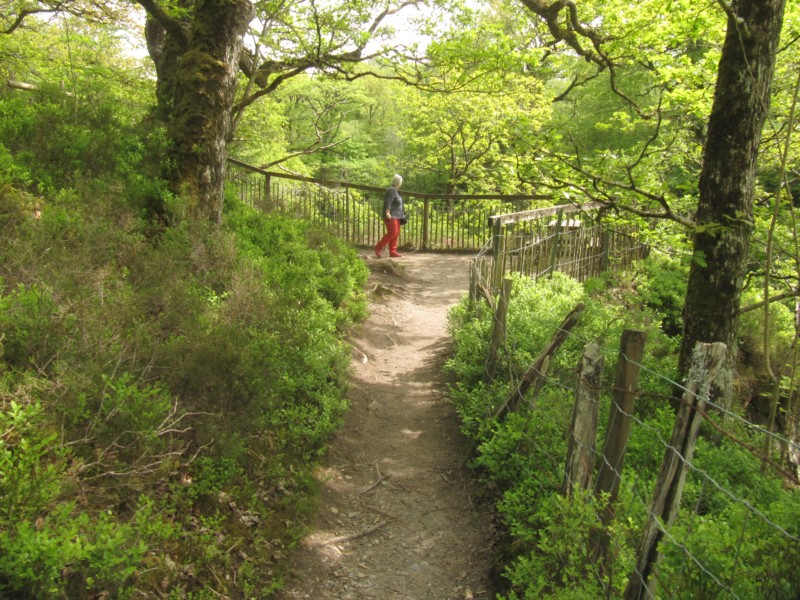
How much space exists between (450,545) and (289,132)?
24117mm

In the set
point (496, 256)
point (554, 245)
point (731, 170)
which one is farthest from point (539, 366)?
point (554, 245)

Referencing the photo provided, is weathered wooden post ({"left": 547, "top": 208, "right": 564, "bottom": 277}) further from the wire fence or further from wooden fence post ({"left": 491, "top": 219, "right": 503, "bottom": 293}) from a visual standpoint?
the wire fence

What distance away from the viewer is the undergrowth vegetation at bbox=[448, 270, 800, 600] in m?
2.21

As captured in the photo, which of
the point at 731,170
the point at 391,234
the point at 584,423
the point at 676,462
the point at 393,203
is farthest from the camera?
the point at 391,234

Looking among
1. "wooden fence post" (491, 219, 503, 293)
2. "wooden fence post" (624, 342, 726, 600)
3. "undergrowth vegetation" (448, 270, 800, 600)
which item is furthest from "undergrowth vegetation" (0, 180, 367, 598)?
"wooden fence post" (491, 219, 503, 293)

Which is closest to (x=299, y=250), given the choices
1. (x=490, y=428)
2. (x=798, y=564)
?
(x=490, y=428)

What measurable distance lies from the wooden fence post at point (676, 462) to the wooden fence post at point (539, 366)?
1.92 metres

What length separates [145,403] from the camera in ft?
12.2

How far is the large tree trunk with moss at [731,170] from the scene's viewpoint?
5.06 m

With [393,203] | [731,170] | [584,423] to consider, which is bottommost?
[584,423]

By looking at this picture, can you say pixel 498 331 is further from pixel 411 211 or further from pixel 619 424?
pixel 411 211

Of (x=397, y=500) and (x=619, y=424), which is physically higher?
(x=619, y=424)

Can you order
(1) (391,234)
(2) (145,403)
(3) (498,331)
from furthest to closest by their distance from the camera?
(1) (391,234)
(3) (498,331)
(2) (145,403)

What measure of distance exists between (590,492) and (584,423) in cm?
42
